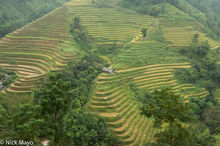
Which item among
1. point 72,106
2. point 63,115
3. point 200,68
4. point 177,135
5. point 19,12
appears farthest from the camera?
point 19,12

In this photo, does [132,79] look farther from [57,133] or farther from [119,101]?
[57,133]

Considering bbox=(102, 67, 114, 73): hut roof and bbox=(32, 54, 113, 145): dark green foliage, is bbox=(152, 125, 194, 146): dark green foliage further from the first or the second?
bbox=(102, 67, 114, 73): hut roof

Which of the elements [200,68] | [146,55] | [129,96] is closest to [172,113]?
[129,96]

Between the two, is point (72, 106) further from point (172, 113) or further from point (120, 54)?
point (120, 54)

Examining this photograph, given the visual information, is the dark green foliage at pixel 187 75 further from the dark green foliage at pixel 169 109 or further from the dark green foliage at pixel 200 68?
the dark green foliage at pixel 169 109

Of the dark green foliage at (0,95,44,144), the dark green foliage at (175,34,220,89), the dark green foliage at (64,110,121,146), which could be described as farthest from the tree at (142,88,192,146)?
the dark green foliage at (175,34,220,89)

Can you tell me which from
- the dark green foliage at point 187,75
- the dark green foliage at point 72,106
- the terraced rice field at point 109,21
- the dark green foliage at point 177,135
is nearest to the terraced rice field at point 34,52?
the dark green foliage at point 72,106

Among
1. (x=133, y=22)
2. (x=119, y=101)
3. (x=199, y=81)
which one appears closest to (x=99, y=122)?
(x=119, y=101)
